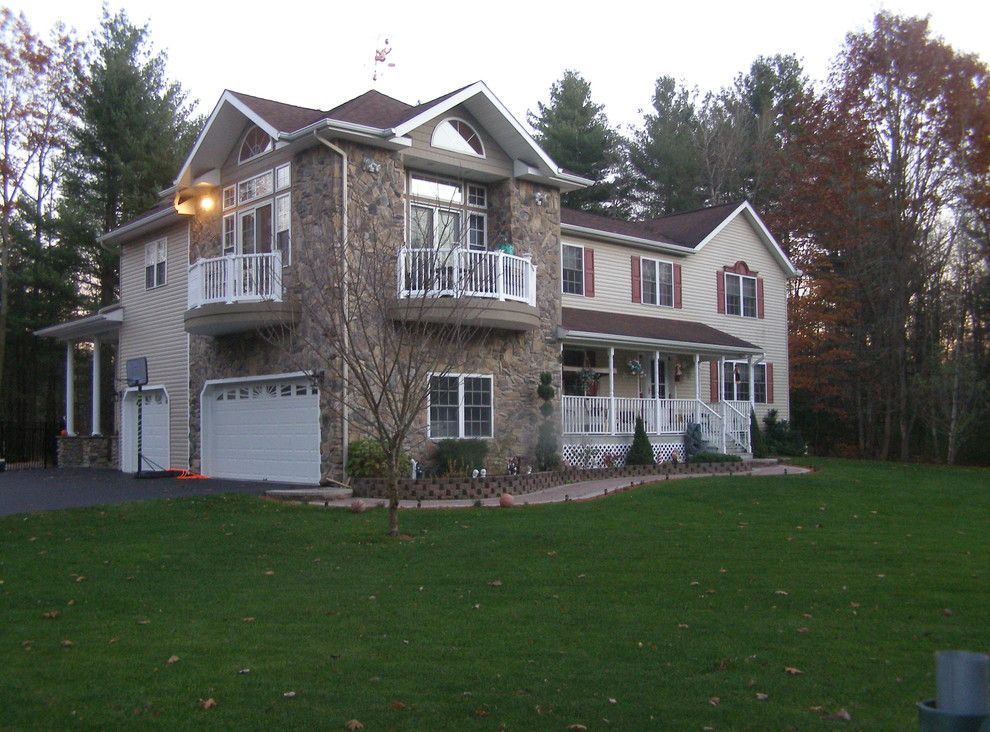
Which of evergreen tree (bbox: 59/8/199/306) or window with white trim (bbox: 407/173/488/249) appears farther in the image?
evergreen tree (bbox: 59/8/199/306)

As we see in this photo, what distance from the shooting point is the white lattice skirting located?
20.0 meters

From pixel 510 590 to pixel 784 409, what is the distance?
22.1 m

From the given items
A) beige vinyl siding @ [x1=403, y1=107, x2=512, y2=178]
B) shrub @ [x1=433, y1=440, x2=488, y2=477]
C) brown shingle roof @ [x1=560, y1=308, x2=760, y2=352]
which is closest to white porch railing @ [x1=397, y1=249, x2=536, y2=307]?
beige vinyl siding @ [x1=403, y1=107, x2=512, y2=178]

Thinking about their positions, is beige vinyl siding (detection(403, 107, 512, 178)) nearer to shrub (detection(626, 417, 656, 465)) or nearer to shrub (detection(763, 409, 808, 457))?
shrub (detection(626, 417, 656, 465))

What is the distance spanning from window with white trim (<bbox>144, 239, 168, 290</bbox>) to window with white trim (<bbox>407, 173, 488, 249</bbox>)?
7.14 meters

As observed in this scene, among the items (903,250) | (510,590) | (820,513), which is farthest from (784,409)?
(510,590)

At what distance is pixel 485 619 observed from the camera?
7.18 m

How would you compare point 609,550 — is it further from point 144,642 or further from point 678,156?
point 678,156

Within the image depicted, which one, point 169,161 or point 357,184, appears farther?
point 169,161

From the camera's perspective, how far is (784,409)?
28.5 meters

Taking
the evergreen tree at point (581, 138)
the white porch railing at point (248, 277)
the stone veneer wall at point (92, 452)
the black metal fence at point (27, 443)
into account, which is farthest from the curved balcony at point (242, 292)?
the evergreen tree at point (581, 138)

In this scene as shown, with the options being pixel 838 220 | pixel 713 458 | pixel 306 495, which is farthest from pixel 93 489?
pixel 838 220

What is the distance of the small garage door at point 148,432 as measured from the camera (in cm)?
2166

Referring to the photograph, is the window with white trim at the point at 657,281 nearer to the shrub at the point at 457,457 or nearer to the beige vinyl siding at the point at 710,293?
the beige vinyl siding at the point at 710,293
